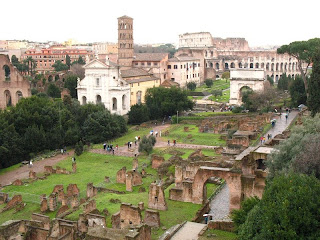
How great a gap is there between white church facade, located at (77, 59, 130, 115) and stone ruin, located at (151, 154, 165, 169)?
65.9ft

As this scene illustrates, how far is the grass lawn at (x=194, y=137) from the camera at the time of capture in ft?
121

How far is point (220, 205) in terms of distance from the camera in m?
20.9

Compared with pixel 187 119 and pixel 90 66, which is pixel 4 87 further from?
pixel 187 119

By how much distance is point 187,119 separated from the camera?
46.5 meters

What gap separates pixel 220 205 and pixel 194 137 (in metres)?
18.3

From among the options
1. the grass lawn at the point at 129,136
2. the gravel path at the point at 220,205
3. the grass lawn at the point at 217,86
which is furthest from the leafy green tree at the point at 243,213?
the grass lawn at the point at 217,86

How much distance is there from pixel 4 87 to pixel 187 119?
25.5 metres

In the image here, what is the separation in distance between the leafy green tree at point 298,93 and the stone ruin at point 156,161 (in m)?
23.2

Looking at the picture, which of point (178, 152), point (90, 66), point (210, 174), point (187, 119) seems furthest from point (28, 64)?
point (210, 174)

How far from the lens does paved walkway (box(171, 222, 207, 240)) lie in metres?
16.0

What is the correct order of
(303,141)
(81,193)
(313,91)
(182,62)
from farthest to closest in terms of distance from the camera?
(182,62), (313,91), (81,193), (303,141)

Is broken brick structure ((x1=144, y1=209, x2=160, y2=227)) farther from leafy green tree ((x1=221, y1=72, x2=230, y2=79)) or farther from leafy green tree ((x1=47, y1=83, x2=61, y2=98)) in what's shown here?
leafy green tree ((x1=221, y1=72, x2=230, y2=79))

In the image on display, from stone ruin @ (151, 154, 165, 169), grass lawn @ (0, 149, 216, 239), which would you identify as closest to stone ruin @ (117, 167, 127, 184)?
grass lawn @ (0, 149, 216, 239)

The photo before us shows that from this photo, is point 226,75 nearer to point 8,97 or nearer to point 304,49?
point 304,49
